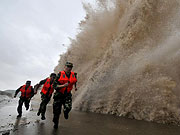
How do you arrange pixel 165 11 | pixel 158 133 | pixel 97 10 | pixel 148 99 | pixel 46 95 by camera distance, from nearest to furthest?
pixel 158 133, pixel 46 95, pixel 148 99, pixel 165 11, pixel 97 10

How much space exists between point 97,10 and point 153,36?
7.28 metres

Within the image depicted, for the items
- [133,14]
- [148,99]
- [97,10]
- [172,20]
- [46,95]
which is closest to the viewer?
[46,95]

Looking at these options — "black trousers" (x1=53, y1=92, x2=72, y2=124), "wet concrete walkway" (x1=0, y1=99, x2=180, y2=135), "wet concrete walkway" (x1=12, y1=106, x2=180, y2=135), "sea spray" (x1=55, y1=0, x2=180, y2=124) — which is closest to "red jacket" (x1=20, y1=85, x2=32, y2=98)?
"wet concrete walkway" (x1=0, y1=99, x2=180, y2=135)

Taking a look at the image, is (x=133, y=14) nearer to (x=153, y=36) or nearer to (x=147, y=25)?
(x=147, y=25)

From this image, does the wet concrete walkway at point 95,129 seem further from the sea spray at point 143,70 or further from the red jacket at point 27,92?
the red jacket at point 27,92

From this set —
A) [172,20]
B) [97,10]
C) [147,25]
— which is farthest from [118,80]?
[97,10]

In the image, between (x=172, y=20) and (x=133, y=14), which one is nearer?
(x=172, y=20)

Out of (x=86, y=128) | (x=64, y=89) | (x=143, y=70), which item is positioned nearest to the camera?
(x=64, y=89)

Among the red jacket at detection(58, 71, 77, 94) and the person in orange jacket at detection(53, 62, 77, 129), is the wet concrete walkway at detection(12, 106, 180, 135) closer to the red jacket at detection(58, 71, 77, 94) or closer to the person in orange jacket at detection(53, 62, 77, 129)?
the person in orange jacket at detection(53, 62, 77, 129)

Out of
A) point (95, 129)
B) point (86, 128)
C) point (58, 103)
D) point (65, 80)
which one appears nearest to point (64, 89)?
point (65, 80)

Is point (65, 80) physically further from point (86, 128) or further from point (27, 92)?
point (27, 92)

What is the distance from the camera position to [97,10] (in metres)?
15.2

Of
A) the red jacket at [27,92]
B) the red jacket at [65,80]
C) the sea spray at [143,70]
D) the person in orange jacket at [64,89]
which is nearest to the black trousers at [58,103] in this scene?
the person in orange jacket at [64,89]

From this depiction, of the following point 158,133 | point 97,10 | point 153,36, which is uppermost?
point 97,10
